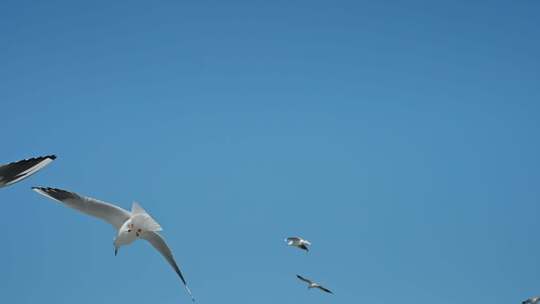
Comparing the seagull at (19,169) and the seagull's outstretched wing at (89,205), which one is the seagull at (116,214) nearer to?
the seagull's outstretched wing at (89,205)

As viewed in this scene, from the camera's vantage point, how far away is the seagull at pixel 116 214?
39.8 feet

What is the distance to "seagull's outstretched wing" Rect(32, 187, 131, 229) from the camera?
12.1 metres

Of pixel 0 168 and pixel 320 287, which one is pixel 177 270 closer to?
pixel 320 287

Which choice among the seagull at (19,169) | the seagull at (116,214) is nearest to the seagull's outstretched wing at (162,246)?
the seagull at (116,214)

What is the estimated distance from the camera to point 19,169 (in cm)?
783

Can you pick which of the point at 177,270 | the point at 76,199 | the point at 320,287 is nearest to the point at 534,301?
the point at 320,287

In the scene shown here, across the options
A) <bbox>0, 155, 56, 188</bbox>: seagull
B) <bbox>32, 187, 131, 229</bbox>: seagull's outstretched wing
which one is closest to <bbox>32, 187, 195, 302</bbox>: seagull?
<bbox>32, 187, 131, 229</bbox>: seagull's outstretched wing

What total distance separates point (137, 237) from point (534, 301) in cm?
1285

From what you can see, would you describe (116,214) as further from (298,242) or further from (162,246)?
(298,242)

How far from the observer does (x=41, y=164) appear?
8055mm

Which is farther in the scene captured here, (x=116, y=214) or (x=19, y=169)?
(x=116, y=214)

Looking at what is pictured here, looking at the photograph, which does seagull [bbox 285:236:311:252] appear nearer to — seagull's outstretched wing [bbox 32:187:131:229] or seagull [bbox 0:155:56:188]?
seagull's outstretched wing [bbox 32:187:131:229]

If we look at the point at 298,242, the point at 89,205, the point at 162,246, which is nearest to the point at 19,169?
the point at 89,205

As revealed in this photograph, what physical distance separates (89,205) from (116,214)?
0.54 meters
